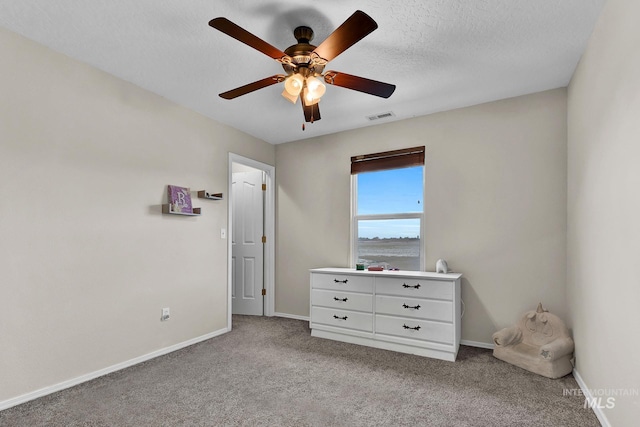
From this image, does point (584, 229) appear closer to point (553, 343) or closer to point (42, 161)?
point (553, 343)

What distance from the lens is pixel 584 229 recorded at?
96.2 inches

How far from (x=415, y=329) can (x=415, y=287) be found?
391 mm

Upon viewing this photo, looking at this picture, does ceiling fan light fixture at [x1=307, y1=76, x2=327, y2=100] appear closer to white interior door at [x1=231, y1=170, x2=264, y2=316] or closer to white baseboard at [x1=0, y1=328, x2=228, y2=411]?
white baseboard at [x1=0, y1=328, x2=228, y2=411]

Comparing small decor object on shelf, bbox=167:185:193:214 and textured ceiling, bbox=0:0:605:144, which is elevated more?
textured ceiling, bbox=0:0:605:144

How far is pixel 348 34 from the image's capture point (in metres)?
1.81

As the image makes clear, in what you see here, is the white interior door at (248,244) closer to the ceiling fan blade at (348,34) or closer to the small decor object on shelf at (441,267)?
the small decor object on shelf at (441,267)

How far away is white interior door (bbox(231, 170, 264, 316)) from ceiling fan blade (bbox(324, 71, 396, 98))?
109 inches

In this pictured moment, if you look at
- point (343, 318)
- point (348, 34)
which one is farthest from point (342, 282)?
point (348, 34)

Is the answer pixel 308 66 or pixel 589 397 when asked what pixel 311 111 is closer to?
pixel 308 66

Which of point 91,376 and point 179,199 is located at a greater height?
point 179,199

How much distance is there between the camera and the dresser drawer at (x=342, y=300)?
3512 millimetres

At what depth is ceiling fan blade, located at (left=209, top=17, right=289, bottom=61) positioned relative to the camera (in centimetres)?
172

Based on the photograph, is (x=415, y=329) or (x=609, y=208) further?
(x=415, y=329)

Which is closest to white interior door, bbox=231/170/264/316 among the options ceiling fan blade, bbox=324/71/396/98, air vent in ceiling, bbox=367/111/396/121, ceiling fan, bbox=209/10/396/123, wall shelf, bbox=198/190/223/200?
wall shelf, bbox=198/190/223/200
